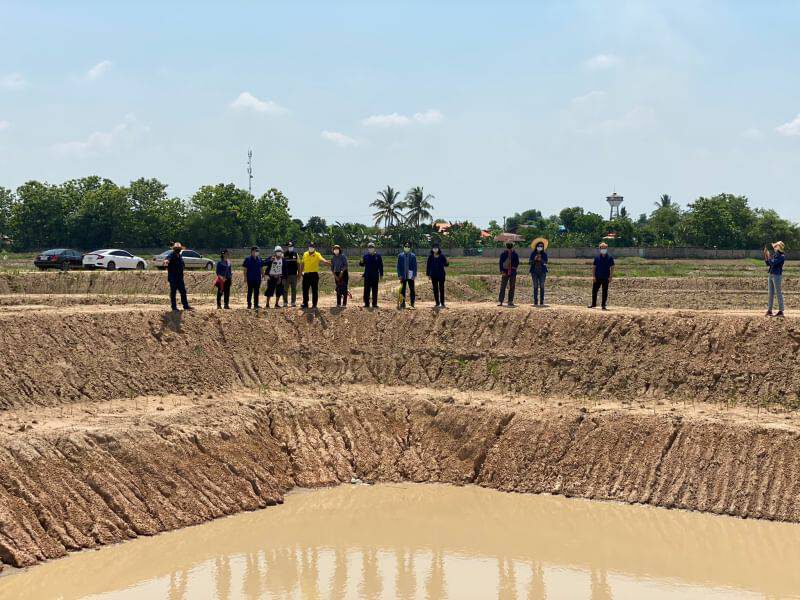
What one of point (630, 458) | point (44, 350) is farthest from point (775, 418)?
point (44, 350)

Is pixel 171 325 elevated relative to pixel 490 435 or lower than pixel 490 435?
elevated

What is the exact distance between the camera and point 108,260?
45.6m

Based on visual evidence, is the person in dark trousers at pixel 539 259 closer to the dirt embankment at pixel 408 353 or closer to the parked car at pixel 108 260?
the dirt embankment at pixel 408 353

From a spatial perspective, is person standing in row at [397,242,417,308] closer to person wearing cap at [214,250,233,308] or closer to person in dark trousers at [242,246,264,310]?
person in dark trousers at [242,246,264,310]

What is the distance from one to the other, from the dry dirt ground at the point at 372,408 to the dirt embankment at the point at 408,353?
2.0 inches

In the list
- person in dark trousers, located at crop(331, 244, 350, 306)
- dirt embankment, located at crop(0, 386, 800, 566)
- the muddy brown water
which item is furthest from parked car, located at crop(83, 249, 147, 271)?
the muddy brown water

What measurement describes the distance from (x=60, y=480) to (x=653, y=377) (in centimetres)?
1450

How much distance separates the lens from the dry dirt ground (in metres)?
19.4

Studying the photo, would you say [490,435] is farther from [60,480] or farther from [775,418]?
[60,480]

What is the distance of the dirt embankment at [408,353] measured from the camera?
23500 millimetres

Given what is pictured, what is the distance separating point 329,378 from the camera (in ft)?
86.6

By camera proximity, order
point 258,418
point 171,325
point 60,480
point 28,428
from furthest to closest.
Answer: point 171,325 → point 258,418 → point 28,428 → point 60,480

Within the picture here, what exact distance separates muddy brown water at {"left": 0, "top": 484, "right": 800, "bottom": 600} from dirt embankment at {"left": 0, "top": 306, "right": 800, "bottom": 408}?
4.78 metres

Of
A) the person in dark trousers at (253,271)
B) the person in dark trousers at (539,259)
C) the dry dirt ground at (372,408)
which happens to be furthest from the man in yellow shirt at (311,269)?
the person in dark trousers at (539,259)
